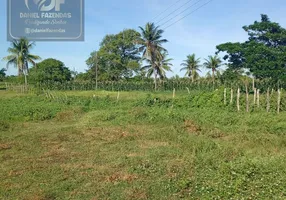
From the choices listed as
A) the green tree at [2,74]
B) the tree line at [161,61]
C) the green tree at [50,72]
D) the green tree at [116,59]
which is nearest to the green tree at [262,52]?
the tree line at [161,61]

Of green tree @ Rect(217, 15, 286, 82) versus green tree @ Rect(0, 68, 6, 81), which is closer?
green tree @ Rect(217, 15, 286, 82)

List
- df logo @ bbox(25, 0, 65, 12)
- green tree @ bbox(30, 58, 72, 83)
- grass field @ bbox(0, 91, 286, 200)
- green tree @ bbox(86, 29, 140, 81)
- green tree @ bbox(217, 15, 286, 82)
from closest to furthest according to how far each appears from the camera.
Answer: grass field @ bbox(0, 91, 286, 200), df logo @ bbox(25, 0, 65, 12), green tree @ bbox(217, 15, 286, 82), green tree @ bbox(30, 58, 72, 83), green tree @ bbox(86, 29, 140, 81)

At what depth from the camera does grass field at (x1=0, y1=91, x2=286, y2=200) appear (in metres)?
4.74

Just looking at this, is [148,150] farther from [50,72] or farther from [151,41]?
[50,72]

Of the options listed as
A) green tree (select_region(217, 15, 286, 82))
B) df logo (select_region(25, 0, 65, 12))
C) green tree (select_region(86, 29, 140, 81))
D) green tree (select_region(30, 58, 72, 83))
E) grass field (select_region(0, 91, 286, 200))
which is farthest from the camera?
green tree (select_region(86, 29, 140, 81))

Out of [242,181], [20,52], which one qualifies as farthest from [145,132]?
[20,52]

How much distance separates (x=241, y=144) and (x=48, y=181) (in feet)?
16.4

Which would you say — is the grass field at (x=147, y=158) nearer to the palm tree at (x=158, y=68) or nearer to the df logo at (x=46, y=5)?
the df logo at (x=46, y=5)

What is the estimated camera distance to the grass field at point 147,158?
187 inches

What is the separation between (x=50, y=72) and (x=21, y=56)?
7.23m

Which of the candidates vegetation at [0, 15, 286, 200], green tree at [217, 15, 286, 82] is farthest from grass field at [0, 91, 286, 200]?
green tree at [217, 15, 286, 82]

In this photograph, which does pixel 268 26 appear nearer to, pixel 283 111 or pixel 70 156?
pixel 283 111

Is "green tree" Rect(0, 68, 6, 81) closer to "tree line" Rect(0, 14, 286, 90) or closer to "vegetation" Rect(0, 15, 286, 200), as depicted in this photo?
"tree line" Rect(0, 14, 286, 90)

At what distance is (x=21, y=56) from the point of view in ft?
126
